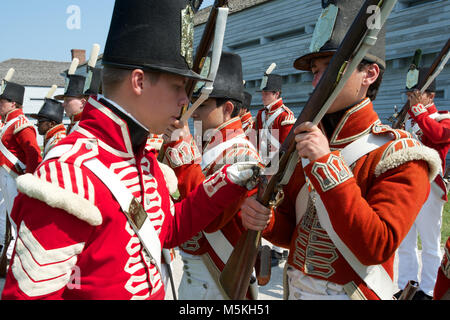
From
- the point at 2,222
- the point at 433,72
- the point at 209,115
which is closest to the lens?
the point at 209,115

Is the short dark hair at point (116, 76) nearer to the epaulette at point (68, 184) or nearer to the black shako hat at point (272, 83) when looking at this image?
the epaulette at point (68, 184)

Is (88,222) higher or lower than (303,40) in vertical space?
lower

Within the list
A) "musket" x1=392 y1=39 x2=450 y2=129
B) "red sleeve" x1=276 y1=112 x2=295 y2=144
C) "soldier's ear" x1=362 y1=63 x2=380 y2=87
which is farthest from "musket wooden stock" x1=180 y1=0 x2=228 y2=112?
"red sleeve" x1=276 y1=112 x2=295 y2=144

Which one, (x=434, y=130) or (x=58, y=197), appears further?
(x=434, y=130)

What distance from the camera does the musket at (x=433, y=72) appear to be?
184 inches

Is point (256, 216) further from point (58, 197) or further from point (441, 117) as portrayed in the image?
point (441, 117)

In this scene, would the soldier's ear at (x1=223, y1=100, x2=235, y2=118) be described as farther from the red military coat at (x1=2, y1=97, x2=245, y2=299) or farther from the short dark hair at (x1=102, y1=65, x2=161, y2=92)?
the short dark hair at (x1=102, y1=65, x2=161, y2=92)

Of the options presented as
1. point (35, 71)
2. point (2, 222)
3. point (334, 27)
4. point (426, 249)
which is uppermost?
point (35, 71)

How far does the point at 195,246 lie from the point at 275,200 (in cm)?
109

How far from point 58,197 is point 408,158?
140cm

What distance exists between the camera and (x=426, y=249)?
4742 mm

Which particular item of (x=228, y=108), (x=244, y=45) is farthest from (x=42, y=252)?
(x=244, y=45)

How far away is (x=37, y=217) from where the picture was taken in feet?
4.54
